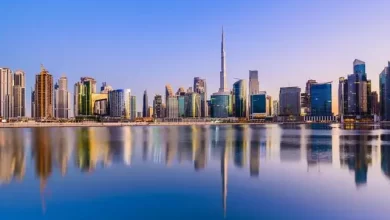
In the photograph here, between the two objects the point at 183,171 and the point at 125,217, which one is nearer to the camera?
the point at 125,217

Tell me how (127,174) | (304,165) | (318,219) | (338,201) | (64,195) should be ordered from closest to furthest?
1. (318,219)
2. (338,201)
3. (64,195)
4. (127,174)
5. (304,165)

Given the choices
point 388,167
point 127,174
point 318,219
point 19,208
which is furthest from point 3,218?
point 388,167

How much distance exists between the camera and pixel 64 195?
18062mm

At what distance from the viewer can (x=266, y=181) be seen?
2173 cm

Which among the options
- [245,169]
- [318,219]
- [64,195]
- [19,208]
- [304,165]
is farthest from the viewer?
[304,165]

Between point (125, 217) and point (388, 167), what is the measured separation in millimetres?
21961

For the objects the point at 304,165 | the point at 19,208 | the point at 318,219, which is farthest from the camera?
the point at 304,165

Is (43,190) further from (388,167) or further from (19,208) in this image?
(388,167)

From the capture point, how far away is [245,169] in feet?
86.2

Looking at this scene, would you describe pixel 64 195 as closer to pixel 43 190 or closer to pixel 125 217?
pixel 43 190

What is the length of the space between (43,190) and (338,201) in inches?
597

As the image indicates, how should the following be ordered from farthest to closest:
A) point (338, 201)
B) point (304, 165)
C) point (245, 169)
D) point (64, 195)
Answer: point (304, 165), point (245, 169), point (64, 195), point (338, 201)

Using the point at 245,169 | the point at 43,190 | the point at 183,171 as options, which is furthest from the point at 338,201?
the point at 43,190

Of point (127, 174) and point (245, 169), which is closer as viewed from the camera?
point (127, 174)
